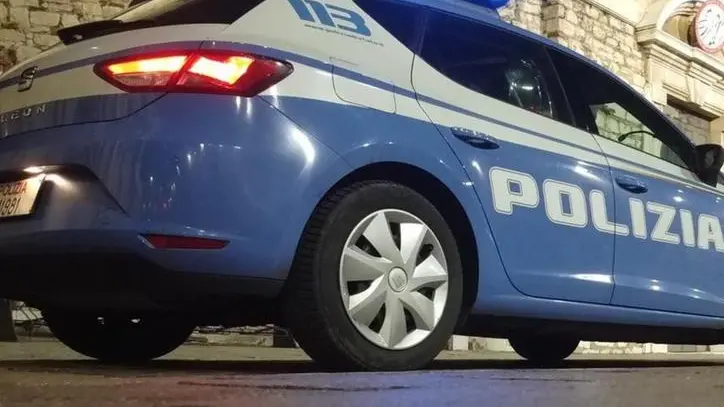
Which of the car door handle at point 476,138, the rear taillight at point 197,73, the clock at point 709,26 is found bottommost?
the car door handle at point 476,138

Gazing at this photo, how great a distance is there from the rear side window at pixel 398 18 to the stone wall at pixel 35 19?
5859 mm

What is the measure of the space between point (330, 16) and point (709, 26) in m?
10.2

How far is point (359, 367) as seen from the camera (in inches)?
98.8

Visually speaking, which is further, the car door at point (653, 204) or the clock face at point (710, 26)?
the clock face at point (710, 26)

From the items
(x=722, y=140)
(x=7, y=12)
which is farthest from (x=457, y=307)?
(x=722, y=140)

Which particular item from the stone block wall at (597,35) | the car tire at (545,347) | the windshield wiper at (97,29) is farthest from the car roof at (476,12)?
the stone block wall at (597,35)

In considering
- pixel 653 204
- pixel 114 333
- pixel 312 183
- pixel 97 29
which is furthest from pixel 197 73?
pixel 653 204

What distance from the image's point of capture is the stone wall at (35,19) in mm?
8109

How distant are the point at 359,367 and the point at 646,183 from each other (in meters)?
1.66

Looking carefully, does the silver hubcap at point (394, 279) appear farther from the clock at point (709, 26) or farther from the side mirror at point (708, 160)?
the clock at point (709, 26)

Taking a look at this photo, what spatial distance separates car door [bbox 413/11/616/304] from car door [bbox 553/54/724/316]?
102 millimetres

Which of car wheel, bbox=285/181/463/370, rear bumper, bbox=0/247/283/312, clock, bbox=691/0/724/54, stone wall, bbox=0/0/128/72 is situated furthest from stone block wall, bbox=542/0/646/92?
rear bumper, bbox=0/247/283/312

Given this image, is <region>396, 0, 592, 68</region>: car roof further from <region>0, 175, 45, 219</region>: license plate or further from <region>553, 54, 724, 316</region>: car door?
<region>0, 175, 45, 219</region>: license plate

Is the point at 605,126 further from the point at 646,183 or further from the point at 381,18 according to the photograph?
the point at 381,18
